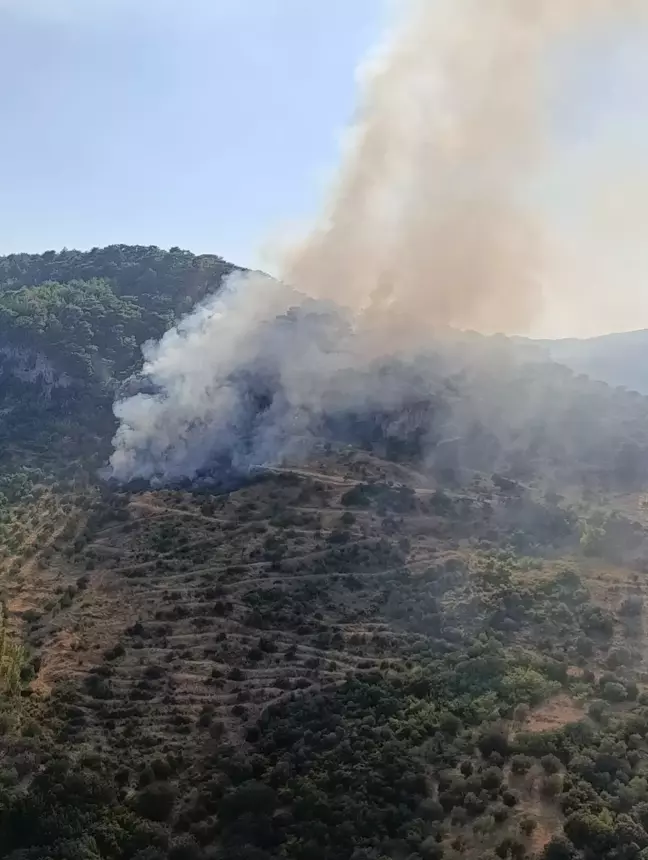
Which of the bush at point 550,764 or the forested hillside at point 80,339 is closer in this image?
the bush at point 550,764

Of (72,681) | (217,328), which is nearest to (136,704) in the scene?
(72,681)

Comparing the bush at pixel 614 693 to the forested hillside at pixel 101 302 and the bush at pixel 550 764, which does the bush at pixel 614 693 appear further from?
the forested hillside at pixel 101 302

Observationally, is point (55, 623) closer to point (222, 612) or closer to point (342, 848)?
point (222, 612)

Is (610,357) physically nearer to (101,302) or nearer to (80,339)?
(101,302)

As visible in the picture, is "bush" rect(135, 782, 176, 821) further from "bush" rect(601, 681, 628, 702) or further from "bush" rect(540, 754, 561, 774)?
"bush" rect(601, 681, 628, 702)

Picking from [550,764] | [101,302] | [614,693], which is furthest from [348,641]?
[101,302]

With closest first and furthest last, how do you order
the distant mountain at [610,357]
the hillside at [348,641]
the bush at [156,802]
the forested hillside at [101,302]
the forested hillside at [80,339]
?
the hillside at [348,641] → the bush at [156,802] → the forested hillside at [80,339] → the forested hillside at [101,302] → the distant mountain at [610,357]

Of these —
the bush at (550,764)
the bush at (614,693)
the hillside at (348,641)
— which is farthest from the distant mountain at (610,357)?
the bush at (550,764)

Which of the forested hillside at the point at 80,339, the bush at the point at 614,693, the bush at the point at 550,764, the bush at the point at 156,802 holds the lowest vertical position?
the bush at the point at 156,802
